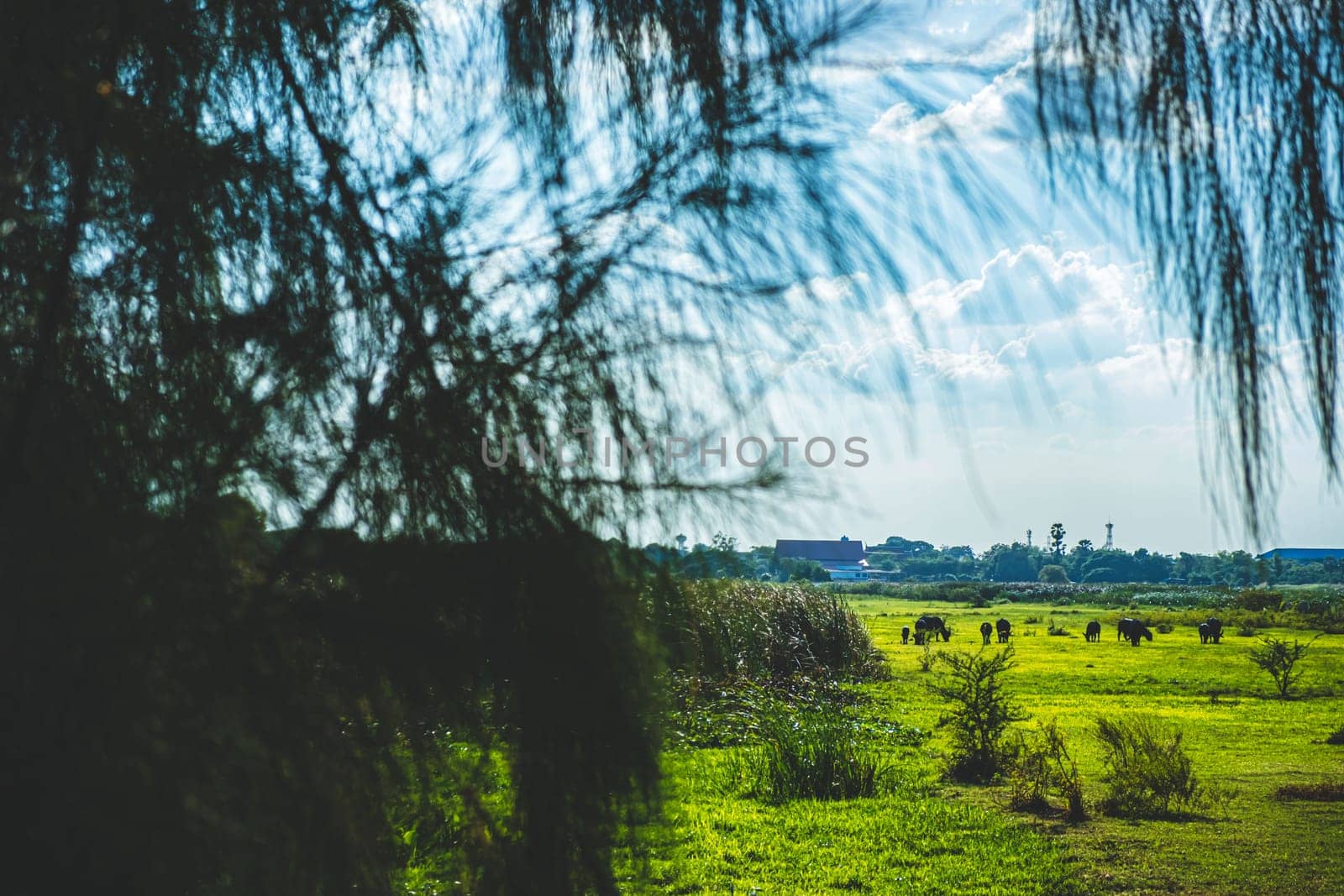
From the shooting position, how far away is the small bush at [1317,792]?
26.0 ft

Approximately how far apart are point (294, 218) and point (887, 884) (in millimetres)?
6107

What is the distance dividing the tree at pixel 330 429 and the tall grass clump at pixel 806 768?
7.74 meters

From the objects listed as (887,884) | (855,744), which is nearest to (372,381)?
(887,884)

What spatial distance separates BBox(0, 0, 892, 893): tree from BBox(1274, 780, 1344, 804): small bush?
32.1 ft

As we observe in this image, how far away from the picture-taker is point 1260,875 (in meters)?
5.76

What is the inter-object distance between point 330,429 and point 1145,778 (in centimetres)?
880

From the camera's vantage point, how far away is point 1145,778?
7695 mm

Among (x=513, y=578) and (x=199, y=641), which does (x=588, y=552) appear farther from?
(x=199, y=641)

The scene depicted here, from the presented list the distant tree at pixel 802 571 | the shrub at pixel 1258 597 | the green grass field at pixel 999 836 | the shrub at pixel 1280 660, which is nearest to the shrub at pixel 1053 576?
the shrub at pixel 1280 660

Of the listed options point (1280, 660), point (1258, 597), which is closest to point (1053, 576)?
point (1280, 660)

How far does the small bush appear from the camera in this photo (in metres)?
7.93

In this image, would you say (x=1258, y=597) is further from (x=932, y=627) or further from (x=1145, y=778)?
(x=932, y=627)

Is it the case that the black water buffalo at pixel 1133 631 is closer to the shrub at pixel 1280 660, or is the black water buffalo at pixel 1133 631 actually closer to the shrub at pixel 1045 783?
the shrub at pixel 1280 660

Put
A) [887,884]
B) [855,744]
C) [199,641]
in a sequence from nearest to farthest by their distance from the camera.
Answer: [199,641] → [887,884] → [855,744]
